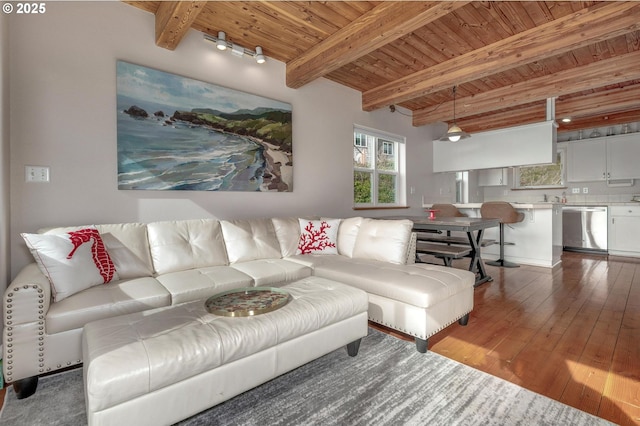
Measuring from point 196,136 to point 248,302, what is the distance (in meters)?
1.90

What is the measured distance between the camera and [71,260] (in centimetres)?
183

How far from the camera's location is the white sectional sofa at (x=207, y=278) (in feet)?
5.06

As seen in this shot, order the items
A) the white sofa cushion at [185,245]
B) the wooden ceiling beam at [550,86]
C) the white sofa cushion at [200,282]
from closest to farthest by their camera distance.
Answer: the white sofa cushion at [200,282] → the white sofa cushion at [185,245] → the wooden ceiling beam at [550,86]

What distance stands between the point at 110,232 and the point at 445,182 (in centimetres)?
590

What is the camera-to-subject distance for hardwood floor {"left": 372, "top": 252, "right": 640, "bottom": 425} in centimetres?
159

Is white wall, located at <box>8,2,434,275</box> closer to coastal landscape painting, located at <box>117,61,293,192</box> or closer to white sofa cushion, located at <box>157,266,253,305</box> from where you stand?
coastal landscape painting, located at <box>117,61,293,192</box>

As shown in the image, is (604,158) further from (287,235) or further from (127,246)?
(127,246)

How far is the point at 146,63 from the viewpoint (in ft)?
8.68

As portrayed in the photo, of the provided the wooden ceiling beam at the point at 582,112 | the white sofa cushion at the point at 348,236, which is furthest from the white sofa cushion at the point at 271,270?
the wooden ceiling beam at the point at 582,112

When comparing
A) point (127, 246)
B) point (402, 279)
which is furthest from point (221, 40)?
point (402, 279)

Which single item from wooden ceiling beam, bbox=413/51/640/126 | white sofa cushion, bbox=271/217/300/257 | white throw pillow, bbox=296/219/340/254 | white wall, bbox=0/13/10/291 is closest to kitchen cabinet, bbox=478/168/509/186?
wooden ceiling beam, bbox=413/51/640/126

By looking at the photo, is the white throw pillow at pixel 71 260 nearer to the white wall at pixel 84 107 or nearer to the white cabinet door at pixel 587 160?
the white wall at pixel 84 107

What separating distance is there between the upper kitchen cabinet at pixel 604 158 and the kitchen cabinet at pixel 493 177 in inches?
46.5

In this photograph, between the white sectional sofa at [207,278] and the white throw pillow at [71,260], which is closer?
the white sectional sofa at [207,278]
